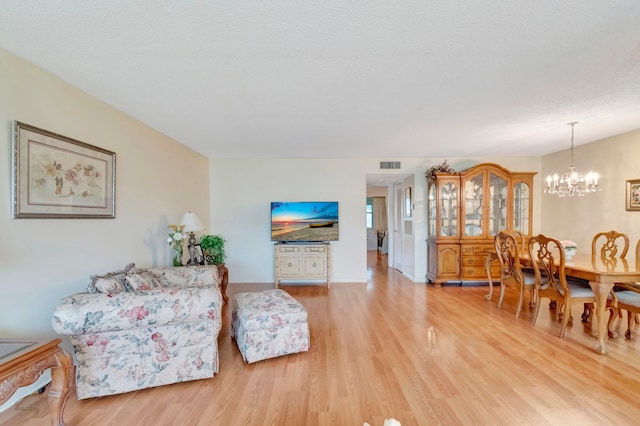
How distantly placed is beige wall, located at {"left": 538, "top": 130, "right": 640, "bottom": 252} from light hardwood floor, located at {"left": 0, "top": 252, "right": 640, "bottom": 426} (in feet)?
6.10

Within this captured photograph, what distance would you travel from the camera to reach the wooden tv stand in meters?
5.09

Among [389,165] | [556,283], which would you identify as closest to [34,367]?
[556,283]

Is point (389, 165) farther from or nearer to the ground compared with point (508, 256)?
farther from the ground

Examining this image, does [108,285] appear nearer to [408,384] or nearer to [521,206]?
[408,384]

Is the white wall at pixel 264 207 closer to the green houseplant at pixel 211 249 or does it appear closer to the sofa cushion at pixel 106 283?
the green houseplant at pixel 211 249

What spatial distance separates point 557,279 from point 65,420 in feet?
14.9

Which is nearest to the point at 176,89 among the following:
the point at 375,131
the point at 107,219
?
the point at 107,219

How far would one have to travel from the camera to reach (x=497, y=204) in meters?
5.17

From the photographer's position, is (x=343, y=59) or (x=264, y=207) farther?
(x=264, y=207)

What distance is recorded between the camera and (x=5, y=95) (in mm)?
1928

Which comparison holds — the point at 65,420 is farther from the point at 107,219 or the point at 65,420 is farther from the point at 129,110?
the point at 129,110

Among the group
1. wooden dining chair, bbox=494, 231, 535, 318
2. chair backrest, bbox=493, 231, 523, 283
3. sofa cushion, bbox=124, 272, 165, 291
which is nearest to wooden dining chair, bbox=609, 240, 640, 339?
wooden dining chair, bbox=494, 231, 535, 318

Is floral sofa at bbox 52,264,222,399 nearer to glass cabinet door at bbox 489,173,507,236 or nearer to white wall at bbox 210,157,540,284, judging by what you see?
white wall at bbox 210,157,540,284

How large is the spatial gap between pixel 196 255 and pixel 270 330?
1927 millimetres
